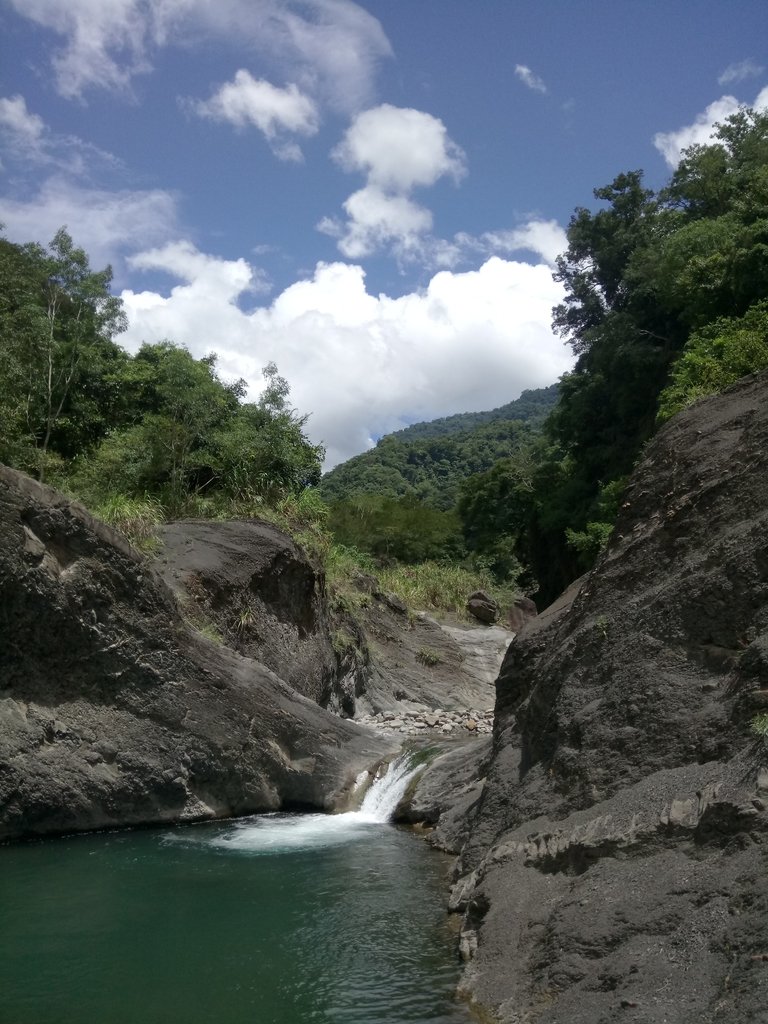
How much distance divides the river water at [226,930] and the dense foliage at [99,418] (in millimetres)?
8786

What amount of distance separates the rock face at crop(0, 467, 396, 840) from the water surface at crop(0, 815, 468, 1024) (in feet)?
2.60

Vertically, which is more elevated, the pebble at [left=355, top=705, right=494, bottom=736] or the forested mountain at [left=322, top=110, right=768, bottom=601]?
the forested mountain at [left=322, top=110, right=768, bottom=601]

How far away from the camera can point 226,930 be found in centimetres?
1008

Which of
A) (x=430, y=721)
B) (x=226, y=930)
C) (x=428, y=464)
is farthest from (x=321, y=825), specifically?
(x=428, y=464)

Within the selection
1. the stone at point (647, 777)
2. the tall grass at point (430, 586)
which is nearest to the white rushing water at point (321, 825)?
the stone at point (647, 777)

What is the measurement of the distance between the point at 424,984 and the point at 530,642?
18.1 feet

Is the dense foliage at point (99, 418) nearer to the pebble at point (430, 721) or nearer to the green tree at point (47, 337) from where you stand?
the green tree at point (47, 337)

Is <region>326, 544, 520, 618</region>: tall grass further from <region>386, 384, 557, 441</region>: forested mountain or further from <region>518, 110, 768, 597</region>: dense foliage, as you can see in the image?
<region>386, 384, 557, 441</region>: forested mountain

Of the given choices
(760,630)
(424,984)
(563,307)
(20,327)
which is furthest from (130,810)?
(563,307)

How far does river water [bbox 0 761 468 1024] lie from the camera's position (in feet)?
26.1

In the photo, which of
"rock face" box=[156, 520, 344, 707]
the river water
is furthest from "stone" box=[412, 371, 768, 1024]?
"rock face" box=[156, 520, 344, 707]

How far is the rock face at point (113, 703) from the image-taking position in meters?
14.1

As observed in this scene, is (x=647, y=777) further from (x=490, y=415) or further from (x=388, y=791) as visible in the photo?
(x=490, y=415)

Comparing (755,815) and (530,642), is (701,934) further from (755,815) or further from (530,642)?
(530,642)
